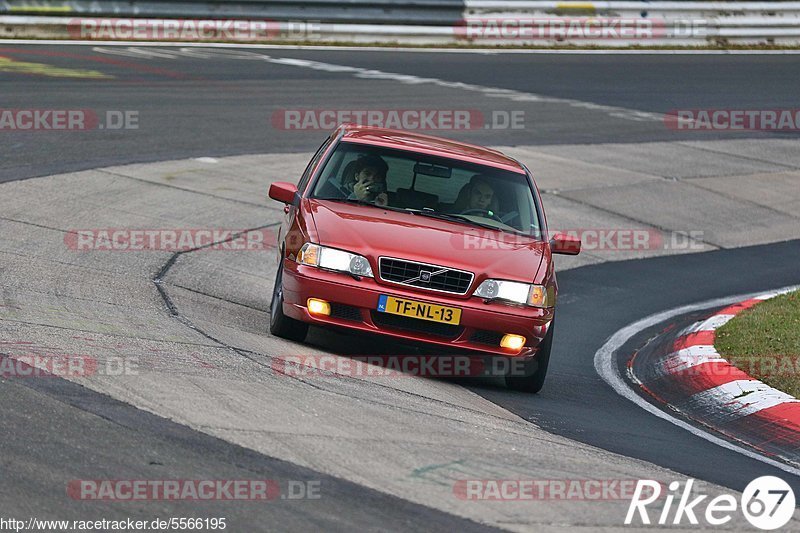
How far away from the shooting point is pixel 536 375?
8406 millimetres

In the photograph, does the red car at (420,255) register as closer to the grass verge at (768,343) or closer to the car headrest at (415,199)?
the car headrest at (415,199)

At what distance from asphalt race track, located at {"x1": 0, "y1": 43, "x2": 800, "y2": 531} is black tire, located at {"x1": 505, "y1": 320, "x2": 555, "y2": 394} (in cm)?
10

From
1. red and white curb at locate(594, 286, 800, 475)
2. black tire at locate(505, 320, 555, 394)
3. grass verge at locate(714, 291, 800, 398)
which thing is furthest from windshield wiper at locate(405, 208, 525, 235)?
grass verge at locate(714, 291, 800, 398)

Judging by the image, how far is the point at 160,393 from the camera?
6379mm

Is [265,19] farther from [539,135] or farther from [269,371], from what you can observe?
[269,371]

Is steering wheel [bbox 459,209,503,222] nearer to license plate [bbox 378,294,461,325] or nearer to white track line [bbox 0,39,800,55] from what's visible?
license plate [bbox 378,294,461,325]

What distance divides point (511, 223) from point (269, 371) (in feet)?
8.54

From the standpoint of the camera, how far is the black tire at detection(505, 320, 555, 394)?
27.3 ft

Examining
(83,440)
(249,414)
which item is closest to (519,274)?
(249,414)

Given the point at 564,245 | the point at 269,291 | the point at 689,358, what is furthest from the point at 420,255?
the point at 269,291

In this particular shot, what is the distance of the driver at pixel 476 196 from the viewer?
9070mm

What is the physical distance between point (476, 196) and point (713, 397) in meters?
2.27

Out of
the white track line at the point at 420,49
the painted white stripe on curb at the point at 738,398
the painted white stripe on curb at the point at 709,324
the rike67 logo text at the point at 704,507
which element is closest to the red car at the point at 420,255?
the painted white stripe on curb at the point at 738,398

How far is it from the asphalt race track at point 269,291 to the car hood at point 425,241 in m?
0.83
